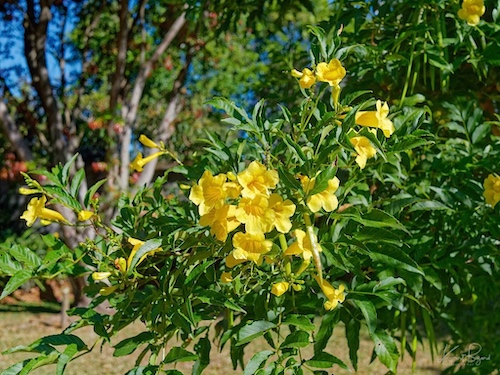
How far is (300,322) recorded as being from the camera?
3.34 feet

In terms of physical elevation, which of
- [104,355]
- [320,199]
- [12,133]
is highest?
[320,199]

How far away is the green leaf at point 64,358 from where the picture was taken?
38.2 inches

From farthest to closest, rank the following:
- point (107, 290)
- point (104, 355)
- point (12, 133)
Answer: point (12, 133), point (104, 355), point (107, 290)

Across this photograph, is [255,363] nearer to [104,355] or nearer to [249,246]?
[249,246]

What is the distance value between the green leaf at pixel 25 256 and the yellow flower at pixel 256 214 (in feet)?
1.42

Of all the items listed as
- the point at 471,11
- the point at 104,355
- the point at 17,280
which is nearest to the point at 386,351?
the point at 17,280

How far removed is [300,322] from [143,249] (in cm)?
29

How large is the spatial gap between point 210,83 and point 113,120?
8.64 ft

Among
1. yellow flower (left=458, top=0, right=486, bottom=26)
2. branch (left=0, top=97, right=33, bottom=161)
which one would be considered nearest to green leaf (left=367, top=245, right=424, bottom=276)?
yellow flower (left=458, top=0, right=486, bottom=26)

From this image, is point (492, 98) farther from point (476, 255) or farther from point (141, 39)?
point (141, 39)

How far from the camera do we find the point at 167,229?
1039 millimetres

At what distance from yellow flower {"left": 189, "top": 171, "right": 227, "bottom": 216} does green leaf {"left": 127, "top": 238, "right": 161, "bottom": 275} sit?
0.36ft

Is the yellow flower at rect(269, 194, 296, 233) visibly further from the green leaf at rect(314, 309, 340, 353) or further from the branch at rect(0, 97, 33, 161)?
the branch at rect(0, 97, 33, 161)

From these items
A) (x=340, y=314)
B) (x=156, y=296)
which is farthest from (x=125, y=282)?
(x=340, y=314)
